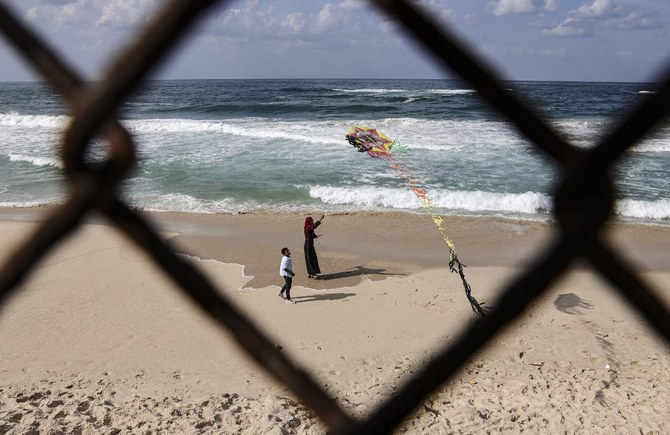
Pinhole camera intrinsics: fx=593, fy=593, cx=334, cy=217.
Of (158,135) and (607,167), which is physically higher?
(607,167)

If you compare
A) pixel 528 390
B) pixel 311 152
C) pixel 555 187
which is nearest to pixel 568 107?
pixel 311 152

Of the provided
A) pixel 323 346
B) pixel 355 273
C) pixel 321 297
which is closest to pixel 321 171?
pixel 355 273

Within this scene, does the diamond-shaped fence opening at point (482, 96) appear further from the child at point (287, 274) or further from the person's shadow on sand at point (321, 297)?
the person's shadow on sand at point (321, 297)

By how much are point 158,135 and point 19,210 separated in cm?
1280

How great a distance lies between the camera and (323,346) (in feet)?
22.5

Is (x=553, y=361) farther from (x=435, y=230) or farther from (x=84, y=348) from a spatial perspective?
(x=435, y=230)

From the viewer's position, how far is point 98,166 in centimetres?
67

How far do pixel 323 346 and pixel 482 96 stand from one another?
640cm

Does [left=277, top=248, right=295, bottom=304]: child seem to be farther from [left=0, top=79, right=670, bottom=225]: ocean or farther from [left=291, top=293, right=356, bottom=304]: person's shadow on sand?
[left=0, top=79, right=670, bottom=225]: ocean

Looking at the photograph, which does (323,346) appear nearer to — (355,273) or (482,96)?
(355,273)

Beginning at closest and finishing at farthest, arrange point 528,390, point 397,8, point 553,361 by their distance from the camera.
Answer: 1. point 397,8
2. point 528,390
3. point 553,361

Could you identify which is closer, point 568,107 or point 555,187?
point 555,187

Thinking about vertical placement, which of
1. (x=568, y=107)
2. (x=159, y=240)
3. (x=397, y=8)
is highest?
(x=397, y=8)

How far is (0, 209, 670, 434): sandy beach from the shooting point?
16.8 feet
